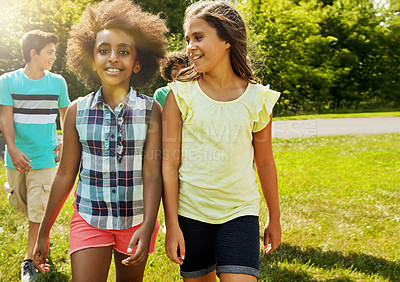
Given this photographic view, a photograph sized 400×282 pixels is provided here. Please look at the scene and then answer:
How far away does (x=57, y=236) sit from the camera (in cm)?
414

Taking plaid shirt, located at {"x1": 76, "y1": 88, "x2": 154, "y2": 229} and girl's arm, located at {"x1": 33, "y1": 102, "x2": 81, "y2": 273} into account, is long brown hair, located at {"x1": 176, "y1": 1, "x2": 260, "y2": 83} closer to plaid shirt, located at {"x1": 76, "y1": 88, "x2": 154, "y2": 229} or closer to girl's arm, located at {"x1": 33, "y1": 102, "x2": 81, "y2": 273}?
plaid shirt, located at {"x1": 76, "y1": 88, "x2": 154, "y2": 229}

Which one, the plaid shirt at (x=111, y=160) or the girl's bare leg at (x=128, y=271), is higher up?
the plaid shirt at (x=111, y=160)

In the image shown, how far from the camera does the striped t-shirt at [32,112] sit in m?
3.64

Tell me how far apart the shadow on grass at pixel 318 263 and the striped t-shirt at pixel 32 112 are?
2240mm

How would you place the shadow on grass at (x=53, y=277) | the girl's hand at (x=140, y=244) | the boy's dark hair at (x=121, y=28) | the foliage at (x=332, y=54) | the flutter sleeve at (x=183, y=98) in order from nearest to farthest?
the girl's hand at (x=140, y=244) < the flutter sleeve at (x=183, y=98) < the boy's dark hair at (x=121, y=28) < the shadow on grass at (x=53, y=277) < the foliage at (x=332, y=54)

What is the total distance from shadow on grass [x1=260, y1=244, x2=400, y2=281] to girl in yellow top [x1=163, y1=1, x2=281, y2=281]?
1432 mm

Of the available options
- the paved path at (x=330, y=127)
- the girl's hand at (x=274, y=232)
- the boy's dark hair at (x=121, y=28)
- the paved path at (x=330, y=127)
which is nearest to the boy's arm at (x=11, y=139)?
the boy's dark hair at (x=121, y=28)

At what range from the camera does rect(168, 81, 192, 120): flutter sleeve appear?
2.01m

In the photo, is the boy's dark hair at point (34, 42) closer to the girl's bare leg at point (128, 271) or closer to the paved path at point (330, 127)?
the girl's bare leg at point (128, 271)

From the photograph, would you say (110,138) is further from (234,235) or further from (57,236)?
(57,236)

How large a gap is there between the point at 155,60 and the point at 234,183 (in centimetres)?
A: 90

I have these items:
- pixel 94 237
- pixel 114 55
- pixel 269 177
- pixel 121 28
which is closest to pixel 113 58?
pixel 114 55

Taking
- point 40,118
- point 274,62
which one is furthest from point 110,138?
point 274,62

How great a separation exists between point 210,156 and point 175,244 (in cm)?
47
